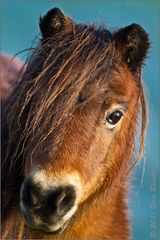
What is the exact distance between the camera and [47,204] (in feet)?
8.22

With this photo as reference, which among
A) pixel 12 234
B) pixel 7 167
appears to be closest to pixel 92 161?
pixel 7 167

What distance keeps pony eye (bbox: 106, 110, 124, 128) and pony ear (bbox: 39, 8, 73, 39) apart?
56 centimetres

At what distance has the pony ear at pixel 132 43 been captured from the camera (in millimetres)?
2983

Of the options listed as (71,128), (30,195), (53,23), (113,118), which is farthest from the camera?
(53,23)

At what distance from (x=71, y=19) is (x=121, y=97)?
Answer: 21.9 inches

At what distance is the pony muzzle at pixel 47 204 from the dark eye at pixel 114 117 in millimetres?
470

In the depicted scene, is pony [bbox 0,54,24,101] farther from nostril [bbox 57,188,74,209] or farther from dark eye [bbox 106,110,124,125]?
nostril [bbox 57,188,74,209]

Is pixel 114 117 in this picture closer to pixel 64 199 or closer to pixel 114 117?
pixel 114 117

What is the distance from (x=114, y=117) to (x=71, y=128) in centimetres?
30

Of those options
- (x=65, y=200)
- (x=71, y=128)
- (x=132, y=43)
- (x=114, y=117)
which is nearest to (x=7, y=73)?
(x=132, y=43)

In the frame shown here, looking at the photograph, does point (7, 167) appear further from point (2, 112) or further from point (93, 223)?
point (93, 223)

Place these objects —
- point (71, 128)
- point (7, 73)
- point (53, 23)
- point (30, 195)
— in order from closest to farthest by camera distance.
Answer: point (30, 195)
point (71, 128)
point (53, 23)
point (7, 73)

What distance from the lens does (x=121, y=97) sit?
2900mm

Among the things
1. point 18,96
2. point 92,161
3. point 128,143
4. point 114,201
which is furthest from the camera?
point 114,201
